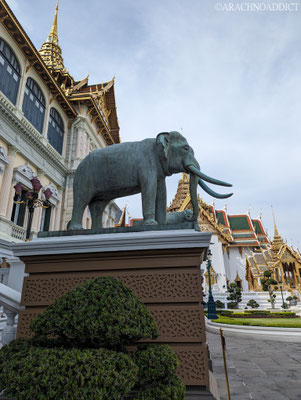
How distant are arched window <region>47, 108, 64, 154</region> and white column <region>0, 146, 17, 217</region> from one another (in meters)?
4.88

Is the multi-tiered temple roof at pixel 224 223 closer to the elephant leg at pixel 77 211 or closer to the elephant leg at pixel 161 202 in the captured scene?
the elephant leg at pixel 161 202

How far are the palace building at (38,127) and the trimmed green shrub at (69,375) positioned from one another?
11.4 metres

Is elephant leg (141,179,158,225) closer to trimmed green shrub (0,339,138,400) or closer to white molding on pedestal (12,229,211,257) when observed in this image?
white molding on pedestal (12,229,211,257)

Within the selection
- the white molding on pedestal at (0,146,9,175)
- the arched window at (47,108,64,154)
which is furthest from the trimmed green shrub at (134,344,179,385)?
the arched window at (47,108,64,154)

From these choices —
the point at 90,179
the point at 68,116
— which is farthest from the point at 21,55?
the point at 90,179

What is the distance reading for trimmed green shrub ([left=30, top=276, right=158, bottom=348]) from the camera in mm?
1892

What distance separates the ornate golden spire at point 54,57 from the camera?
891 inches

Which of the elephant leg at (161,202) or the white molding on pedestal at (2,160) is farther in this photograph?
the white molding on pedestal at (2,160)

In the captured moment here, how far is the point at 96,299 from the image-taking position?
1.99 meters

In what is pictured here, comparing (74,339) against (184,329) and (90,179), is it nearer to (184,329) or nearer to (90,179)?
(184,329)

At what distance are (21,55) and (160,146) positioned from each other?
1569 centimetres

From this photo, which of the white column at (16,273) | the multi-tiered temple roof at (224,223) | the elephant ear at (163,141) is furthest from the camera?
the multi-tiered temple roof at (224,223)

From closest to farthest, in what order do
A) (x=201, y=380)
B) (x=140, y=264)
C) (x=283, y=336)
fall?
1. (x=201, y=380)
2. (x=140, y=264)
3. (x=283, y=336)

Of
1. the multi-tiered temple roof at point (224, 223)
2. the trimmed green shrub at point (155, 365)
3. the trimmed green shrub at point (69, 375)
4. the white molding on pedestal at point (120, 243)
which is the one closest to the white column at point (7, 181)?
the white molding on pedestal at point (120, 243)
